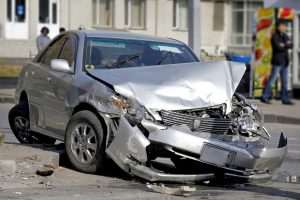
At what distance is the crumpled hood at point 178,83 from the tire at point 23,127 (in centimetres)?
190

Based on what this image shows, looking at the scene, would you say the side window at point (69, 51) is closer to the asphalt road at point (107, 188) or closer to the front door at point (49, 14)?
the asphalt road at point (107, 188)

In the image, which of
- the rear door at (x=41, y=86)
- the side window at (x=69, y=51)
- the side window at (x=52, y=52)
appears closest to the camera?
the side window at (x=69, y=51)

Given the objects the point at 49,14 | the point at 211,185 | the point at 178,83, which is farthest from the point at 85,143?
the point at 49,14

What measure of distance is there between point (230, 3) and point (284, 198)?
3571 cm

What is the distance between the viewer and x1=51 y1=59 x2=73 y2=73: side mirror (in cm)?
984

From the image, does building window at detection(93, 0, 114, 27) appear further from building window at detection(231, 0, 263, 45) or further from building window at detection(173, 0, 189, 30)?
building window at detection(231, 0, 263, 45)

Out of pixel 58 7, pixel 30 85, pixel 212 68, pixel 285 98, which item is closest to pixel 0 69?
pixel 58 7

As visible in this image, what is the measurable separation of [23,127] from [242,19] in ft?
110

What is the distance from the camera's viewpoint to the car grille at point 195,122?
8.85m

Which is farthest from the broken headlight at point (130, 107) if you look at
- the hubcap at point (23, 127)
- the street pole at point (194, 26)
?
the street pole at point (194, 26)

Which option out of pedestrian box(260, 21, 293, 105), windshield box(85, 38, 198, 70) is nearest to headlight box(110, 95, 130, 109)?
windshield box(85, 38, 198, 70)

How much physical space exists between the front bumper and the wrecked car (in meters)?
0.01

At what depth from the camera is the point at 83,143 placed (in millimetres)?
9344

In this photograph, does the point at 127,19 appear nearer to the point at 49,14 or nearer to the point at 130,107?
the point at 49,14
